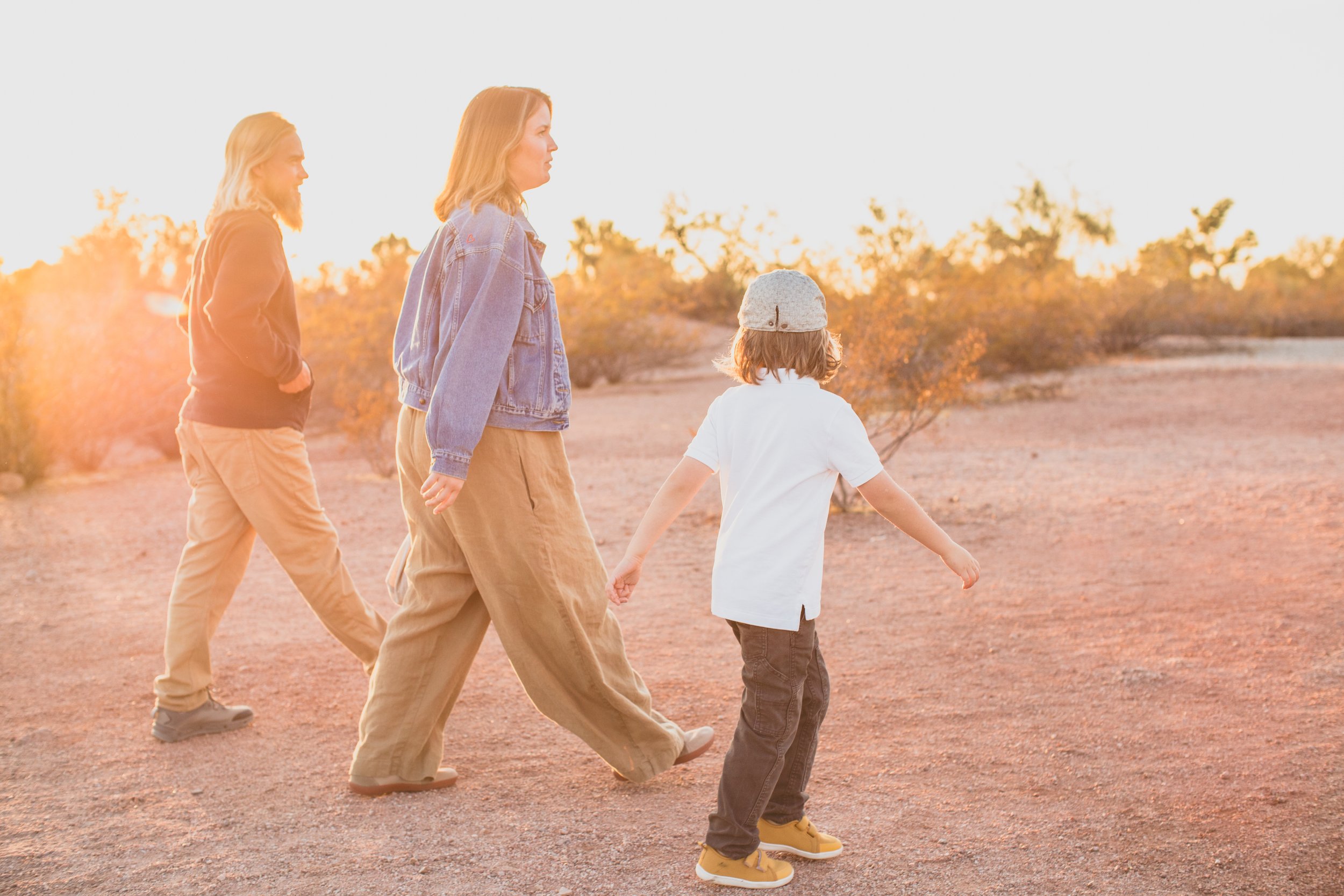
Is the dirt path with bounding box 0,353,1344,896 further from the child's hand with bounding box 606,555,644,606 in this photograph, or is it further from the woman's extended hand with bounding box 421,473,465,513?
the woman's extended hand with bounding box 421,473,465,513

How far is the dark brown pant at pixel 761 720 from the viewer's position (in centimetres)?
261

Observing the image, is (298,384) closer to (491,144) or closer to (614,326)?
(491,144)

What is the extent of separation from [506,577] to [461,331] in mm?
659

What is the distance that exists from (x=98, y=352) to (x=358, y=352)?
8.98 feet

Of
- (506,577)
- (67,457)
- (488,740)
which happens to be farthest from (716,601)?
(67,457)

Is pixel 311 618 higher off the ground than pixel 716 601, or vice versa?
pixel 716 601

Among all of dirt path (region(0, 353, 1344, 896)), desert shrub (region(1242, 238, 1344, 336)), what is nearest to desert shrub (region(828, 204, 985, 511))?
dirt path (region(0, 353, 1344, 896))

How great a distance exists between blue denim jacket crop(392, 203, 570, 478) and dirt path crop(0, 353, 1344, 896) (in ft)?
3.62

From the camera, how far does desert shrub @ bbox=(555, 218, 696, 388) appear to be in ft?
68.6

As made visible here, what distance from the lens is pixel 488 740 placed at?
3.83m

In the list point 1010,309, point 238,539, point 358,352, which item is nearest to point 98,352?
point 358,352

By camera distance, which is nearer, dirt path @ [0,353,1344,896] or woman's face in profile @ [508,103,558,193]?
dirt path @ [0,353,1344,896]

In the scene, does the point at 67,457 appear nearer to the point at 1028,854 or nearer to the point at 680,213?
the point at 1028,854

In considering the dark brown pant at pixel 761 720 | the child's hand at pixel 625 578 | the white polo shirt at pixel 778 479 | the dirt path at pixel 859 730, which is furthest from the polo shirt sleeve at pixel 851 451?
the dirt path at pixel 859 730
